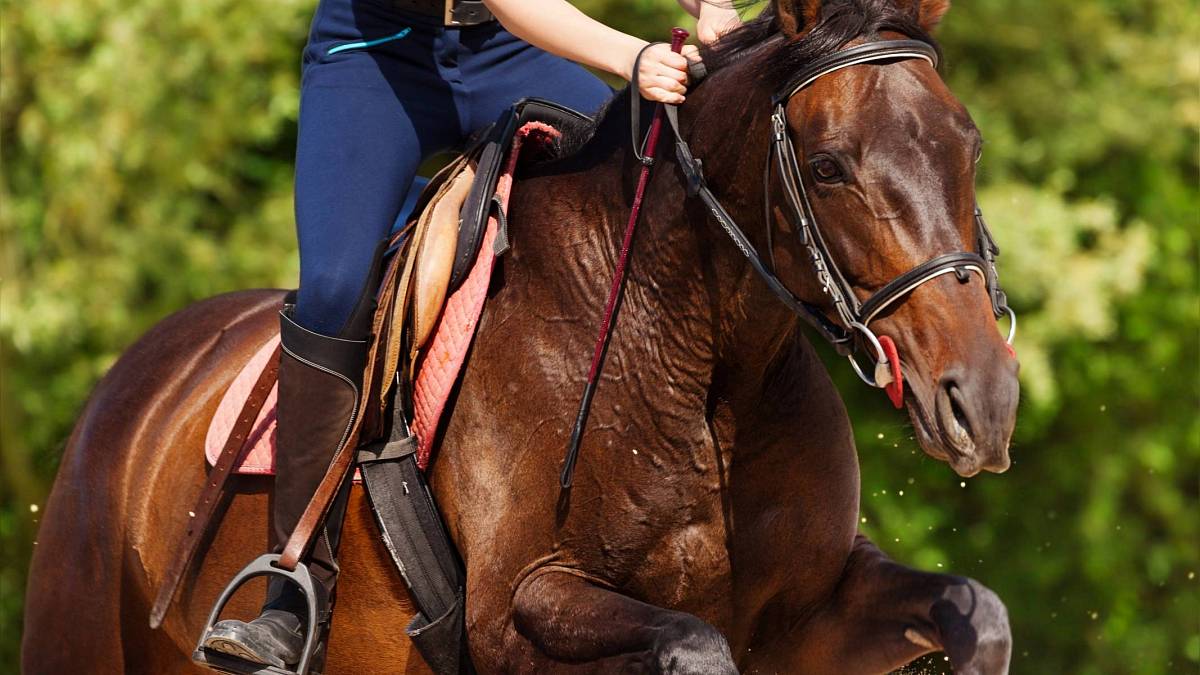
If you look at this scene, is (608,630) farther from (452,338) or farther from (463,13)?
(463,13)

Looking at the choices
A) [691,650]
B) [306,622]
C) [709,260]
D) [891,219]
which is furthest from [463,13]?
[691,650]

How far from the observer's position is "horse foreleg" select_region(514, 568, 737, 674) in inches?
121

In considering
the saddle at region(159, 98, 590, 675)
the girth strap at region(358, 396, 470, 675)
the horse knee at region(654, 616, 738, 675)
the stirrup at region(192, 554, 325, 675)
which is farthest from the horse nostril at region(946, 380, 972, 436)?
the stirrup at region(192, 554, 325, 675)

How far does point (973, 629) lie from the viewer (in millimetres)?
3314

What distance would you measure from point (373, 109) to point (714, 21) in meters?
0.91

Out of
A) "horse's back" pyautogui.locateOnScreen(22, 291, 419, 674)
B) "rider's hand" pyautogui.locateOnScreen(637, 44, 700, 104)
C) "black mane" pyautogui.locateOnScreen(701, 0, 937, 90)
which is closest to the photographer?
"black mane" pyautogui.locateOnScreen(701, 0, 937, 90)

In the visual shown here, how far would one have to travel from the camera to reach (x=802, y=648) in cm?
368

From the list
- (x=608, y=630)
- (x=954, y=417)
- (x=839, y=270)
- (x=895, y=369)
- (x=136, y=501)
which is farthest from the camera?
(x=136, y=501)

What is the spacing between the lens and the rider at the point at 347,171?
3.71 m

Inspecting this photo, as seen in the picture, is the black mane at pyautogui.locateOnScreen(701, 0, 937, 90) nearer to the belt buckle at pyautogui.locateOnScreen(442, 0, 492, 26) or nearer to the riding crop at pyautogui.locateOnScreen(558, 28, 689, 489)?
the riding crop at pyautogui.locateOnScreen(558, 28, 689, 489)

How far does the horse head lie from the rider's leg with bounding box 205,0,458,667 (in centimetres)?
111

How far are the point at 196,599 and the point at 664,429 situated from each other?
174cm

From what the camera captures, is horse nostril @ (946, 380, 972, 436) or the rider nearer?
horse nostril @ (946, 380, 972, 436)

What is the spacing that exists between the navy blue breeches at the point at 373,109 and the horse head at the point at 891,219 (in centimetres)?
112
